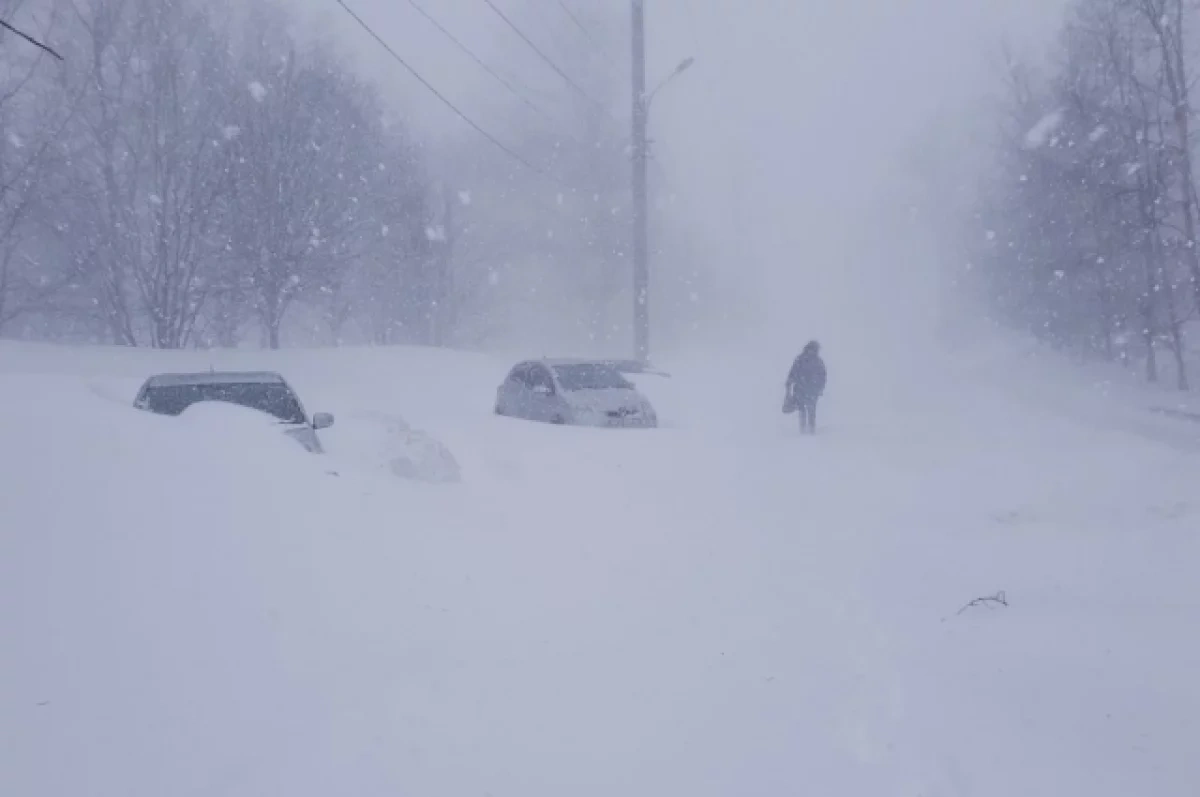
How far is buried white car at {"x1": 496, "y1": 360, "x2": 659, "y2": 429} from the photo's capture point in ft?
49.2

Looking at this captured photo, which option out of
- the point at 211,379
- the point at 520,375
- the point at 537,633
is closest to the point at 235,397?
the point at 211,379

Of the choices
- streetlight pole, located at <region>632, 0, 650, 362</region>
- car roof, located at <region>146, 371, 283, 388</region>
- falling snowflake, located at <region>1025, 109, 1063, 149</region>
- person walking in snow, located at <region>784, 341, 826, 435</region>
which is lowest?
car roof, located at <region>146, 371, 283, 388</region>

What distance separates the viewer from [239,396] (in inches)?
378

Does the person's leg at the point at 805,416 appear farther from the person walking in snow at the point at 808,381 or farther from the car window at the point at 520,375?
the car window at the point at 520,375

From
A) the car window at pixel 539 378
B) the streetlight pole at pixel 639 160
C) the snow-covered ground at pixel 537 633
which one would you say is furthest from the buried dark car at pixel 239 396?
the streetlight pole at pixel 639 160

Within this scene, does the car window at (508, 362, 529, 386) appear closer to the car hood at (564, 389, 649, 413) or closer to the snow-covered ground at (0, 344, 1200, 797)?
the car hood at (564, 389, 649, 413)

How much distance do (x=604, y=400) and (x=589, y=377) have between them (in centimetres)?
104

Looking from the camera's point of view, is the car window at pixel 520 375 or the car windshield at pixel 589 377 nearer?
the car windshield at pixel 589 377

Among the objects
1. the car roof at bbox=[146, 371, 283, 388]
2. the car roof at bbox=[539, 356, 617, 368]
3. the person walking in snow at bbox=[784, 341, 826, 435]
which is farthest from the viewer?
the car roof at bbox=[539, 356, 617, 368]

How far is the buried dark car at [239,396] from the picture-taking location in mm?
9242

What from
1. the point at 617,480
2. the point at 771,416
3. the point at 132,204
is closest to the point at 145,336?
the point at 132,204

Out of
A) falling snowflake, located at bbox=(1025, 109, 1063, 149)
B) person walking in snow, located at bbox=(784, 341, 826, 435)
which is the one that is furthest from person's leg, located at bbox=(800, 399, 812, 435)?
falling snowflake, located at bbox=(1025, 109, 1063, 149)

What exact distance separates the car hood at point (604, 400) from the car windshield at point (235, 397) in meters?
5.97

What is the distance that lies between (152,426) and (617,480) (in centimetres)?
538
